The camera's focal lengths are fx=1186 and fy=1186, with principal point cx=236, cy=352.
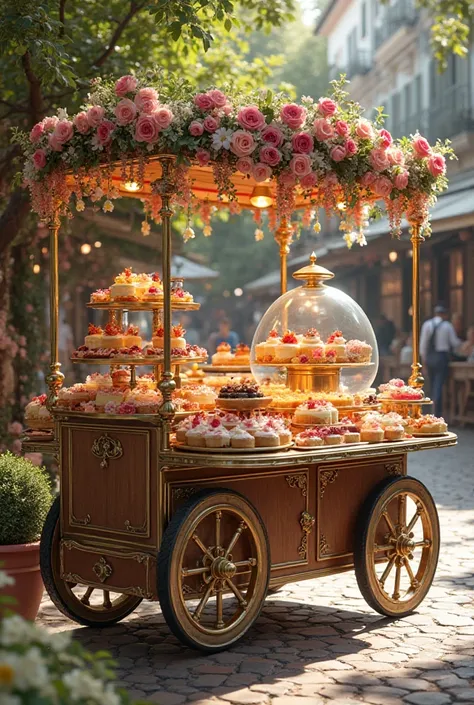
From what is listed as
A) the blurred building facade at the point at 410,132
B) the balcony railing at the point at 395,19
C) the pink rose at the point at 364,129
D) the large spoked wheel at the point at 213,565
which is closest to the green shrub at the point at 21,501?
the large spoked wheel at the point at 213,565

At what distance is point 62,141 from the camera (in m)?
6.98

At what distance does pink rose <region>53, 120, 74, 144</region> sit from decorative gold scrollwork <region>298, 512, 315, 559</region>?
2.66 m

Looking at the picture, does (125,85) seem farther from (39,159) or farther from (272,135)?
(272,135)

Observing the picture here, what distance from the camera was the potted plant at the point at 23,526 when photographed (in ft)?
23.2

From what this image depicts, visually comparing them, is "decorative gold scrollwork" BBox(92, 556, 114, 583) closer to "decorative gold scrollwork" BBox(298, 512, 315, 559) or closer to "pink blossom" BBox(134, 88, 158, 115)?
"decorative gold scrollwork" BBox(298, 512, 315, 559)

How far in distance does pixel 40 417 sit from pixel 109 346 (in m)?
0.69

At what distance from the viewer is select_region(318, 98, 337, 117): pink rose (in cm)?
698

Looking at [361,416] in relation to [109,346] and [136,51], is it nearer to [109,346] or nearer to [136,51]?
[109,346]

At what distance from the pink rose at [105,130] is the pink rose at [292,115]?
0.98 m

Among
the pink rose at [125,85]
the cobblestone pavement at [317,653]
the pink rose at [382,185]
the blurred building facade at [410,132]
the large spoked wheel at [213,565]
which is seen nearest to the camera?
the cobblestone pavement at [317,653]

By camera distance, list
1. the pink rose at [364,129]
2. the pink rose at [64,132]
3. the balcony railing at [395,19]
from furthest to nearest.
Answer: the balcony railing at [395,19] < the pink rose at [364,129] < the pink rose at [64,132]

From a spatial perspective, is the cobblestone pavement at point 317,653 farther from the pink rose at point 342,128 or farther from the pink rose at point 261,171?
the pink rose at point 342,128

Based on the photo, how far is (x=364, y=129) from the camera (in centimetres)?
719

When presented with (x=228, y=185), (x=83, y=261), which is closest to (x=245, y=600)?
(x=228, y=185)
